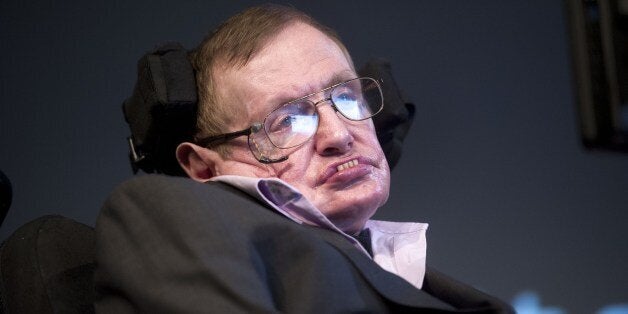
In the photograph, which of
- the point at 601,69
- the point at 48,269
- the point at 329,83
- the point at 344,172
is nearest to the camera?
the point at 601,69

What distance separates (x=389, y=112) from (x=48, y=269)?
2.66ft

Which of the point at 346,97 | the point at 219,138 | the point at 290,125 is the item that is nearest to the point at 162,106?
the point at 219,138

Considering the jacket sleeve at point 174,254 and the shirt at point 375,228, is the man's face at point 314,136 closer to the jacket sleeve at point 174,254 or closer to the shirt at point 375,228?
the shirt at point 375,228

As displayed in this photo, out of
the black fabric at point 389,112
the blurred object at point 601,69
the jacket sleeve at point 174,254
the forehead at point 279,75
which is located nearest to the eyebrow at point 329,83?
the forehead at point 279,75

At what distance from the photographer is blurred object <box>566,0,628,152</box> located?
610 millimetres

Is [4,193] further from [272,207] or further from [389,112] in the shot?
[389,112]

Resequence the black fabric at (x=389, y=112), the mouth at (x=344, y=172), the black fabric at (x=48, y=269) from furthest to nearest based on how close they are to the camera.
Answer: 1. the black fabric at (x=389, y=112)
2. the mouth at (x=344, y=172)
3. the black fabric at (x=48, y=269)

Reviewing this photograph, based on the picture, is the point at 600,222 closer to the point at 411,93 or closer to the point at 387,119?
the point at 411,93

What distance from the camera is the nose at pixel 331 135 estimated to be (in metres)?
1.33

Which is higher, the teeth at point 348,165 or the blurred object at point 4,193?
the blurred object at point 4,193

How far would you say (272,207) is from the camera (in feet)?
3.72

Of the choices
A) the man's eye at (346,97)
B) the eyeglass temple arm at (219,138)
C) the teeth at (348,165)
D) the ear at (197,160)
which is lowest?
the teeth at (348,165)

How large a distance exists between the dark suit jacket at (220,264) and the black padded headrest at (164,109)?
39cm

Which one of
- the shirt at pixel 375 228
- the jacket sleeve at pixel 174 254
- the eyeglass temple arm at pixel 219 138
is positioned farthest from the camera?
the eyeglass temple arm at pixel 219 138
